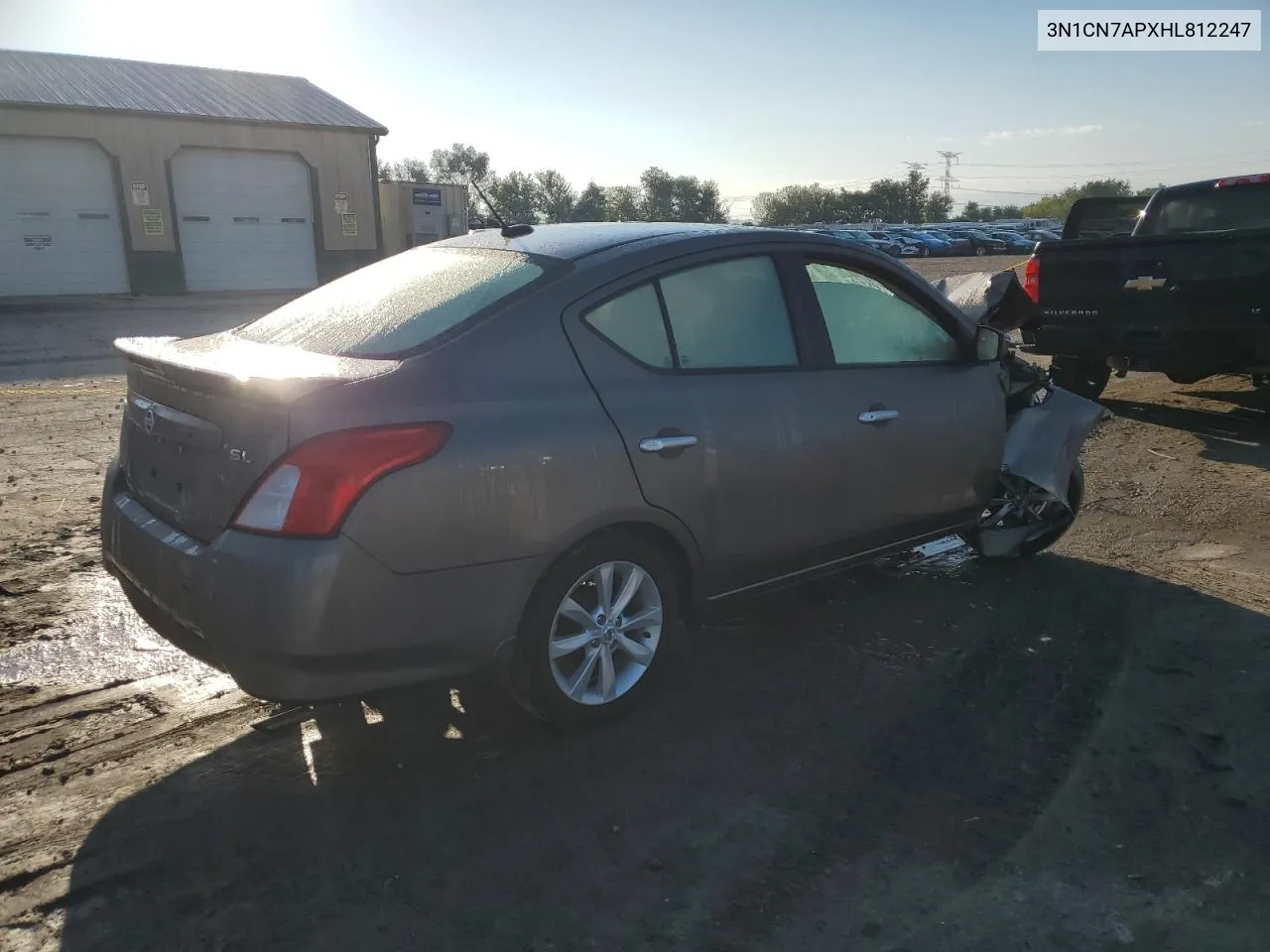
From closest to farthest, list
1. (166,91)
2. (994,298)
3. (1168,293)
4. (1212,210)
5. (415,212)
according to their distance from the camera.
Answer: (994,298) → (1168,293) → (1212,210) → (166,91) → (415,212)

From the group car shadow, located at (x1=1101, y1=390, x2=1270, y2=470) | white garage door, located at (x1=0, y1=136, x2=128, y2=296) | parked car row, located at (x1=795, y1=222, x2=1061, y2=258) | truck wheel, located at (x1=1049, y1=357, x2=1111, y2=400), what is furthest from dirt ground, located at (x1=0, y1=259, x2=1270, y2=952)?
parked car row, located at (x1=795, y1=222, x2=1061, y2=258)

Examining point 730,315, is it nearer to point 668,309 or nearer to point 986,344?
point 668,309

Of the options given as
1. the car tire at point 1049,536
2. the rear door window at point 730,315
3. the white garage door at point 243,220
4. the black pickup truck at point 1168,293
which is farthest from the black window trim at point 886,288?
the white garage door at point 243,220

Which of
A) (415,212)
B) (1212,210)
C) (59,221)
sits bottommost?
(1212,210)

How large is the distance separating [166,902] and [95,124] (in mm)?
26572

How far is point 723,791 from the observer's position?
306cm

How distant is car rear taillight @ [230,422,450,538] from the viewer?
2.68m

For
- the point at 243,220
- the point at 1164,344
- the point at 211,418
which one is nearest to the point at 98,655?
the point at 211,418

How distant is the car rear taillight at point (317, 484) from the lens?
2678mm

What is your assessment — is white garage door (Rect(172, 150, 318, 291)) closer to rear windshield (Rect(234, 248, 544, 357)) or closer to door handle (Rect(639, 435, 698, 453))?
rear windshield (Rect(234, 248, 544, 357))

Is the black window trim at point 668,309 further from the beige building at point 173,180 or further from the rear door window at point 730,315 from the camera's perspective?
the beige building at point 173,180

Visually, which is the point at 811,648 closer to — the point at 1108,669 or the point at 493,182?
the point at 1108,669

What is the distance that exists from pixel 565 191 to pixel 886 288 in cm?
7690

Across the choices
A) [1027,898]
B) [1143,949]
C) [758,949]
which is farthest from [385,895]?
[1143,949]
